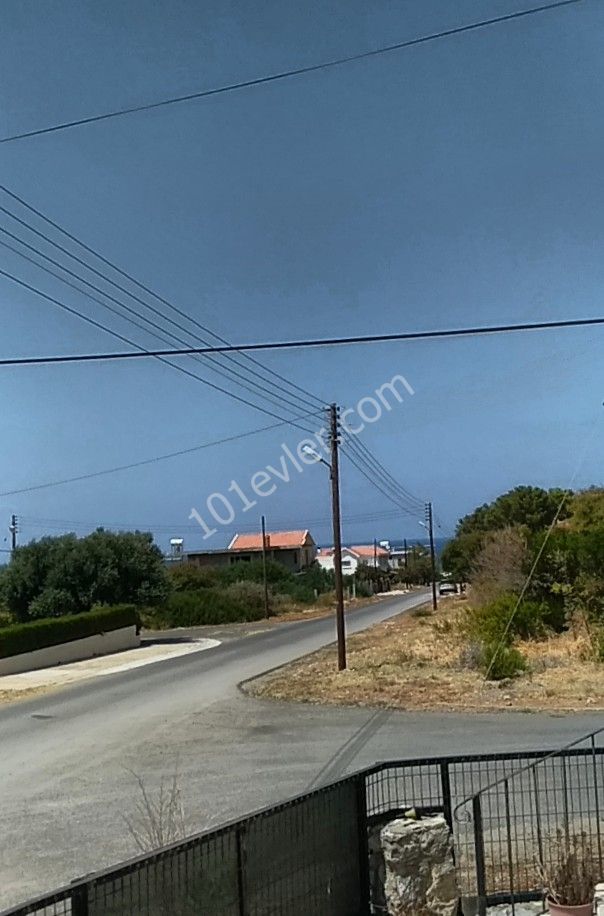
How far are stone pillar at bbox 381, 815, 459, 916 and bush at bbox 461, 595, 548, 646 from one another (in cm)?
2090

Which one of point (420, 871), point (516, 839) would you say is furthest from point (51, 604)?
point (420, 871)

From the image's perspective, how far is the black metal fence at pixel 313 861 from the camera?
4328 mm

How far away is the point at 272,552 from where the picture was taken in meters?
105

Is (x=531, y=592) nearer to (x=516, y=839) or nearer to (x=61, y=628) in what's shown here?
(x=61, y=628)

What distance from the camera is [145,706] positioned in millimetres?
20875

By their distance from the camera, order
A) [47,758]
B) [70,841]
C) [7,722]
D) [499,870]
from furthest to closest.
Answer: [7,722] → [47,758] → [70,841] → [499,870]

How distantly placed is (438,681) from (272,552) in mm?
84206

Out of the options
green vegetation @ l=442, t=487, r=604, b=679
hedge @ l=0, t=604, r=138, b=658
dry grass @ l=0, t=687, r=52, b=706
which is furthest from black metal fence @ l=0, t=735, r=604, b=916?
hedge @ l=0, t=604, r=138, b=658

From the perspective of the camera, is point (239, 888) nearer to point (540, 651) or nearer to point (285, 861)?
point (285, 861)

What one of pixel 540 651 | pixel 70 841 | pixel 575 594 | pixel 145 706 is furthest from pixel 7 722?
pixel 575 594

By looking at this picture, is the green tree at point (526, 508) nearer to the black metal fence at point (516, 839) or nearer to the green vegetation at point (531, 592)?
the green vegetation at point (531, 592)

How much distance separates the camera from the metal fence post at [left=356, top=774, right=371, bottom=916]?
6078mm

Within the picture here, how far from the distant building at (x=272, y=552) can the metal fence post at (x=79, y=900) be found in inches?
3892

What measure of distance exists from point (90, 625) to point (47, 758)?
73.7ft
